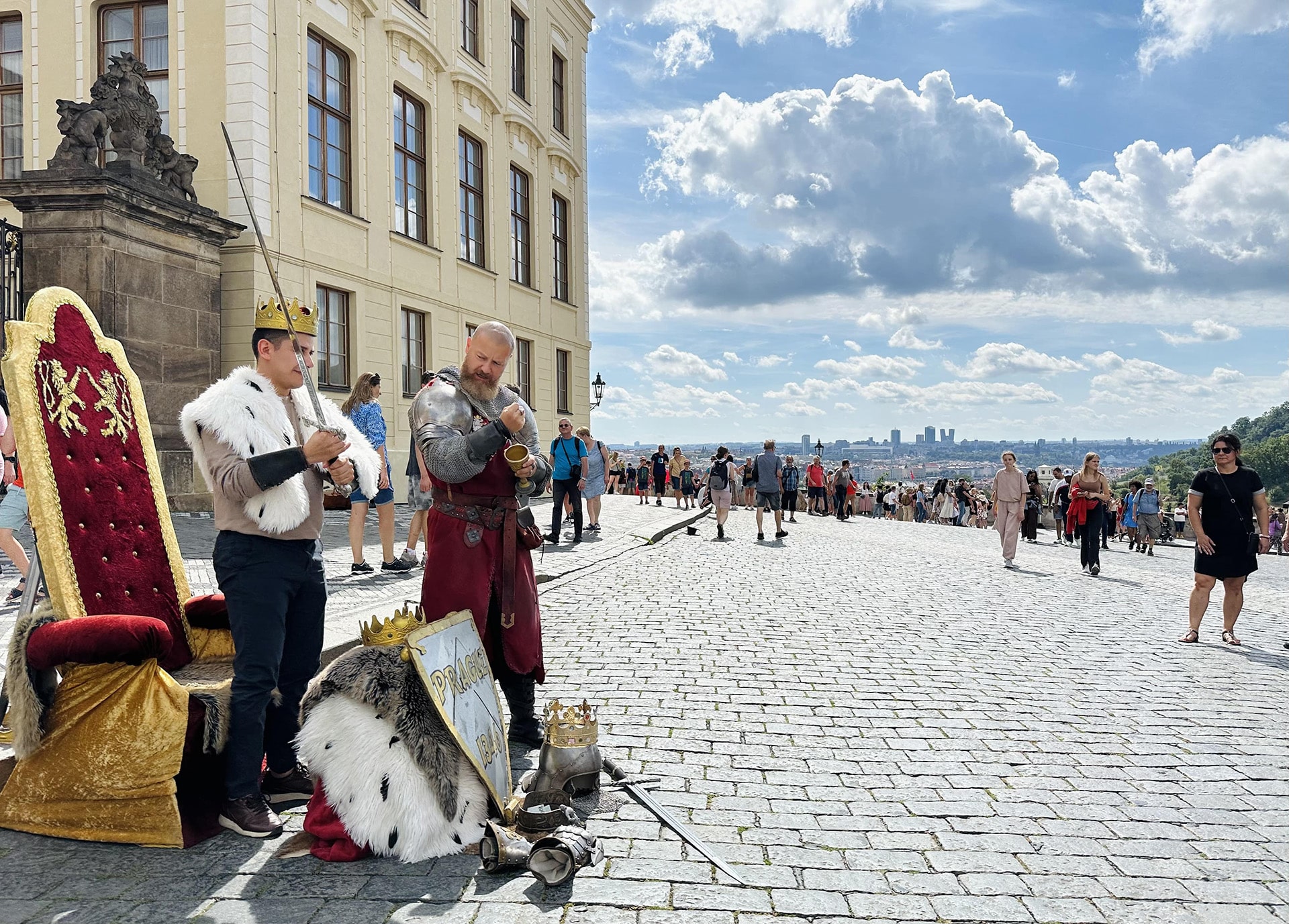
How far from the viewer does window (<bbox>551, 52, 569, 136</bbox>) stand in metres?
28.3

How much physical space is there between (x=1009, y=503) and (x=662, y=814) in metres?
12.3

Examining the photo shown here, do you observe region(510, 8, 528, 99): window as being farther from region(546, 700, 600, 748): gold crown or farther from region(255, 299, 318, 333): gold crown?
region(546, 700, 600, 748): gold crown

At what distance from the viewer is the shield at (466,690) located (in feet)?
11.3

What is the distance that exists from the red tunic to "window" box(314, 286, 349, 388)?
13.8 meters

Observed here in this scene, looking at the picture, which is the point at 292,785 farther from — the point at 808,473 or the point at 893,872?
the point at 808,473

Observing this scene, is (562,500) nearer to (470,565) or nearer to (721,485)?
(721,485)

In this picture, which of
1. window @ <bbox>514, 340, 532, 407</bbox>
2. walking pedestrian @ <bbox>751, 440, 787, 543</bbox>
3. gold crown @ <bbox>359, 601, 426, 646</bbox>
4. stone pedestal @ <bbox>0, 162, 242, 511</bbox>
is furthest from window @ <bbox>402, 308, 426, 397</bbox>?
gold crown @ <bbox>359, 601, 426, 646</bbox>

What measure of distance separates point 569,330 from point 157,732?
26190mm

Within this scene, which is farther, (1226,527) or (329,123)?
(329,123)

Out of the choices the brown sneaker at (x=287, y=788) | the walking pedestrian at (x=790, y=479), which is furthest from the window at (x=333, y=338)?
the brown sneaker at (x=287, y=788)

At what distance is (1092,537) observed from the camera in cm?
1370

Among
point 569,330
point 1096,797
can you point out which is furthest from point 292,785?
point 569,330

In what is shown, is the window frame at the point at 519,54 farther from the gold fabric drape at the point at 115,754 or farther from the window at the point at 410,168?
the gold fabric drape at the point at 115,754

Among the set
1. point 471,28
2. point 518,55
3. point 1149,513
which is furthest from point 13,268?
point 1149,513
